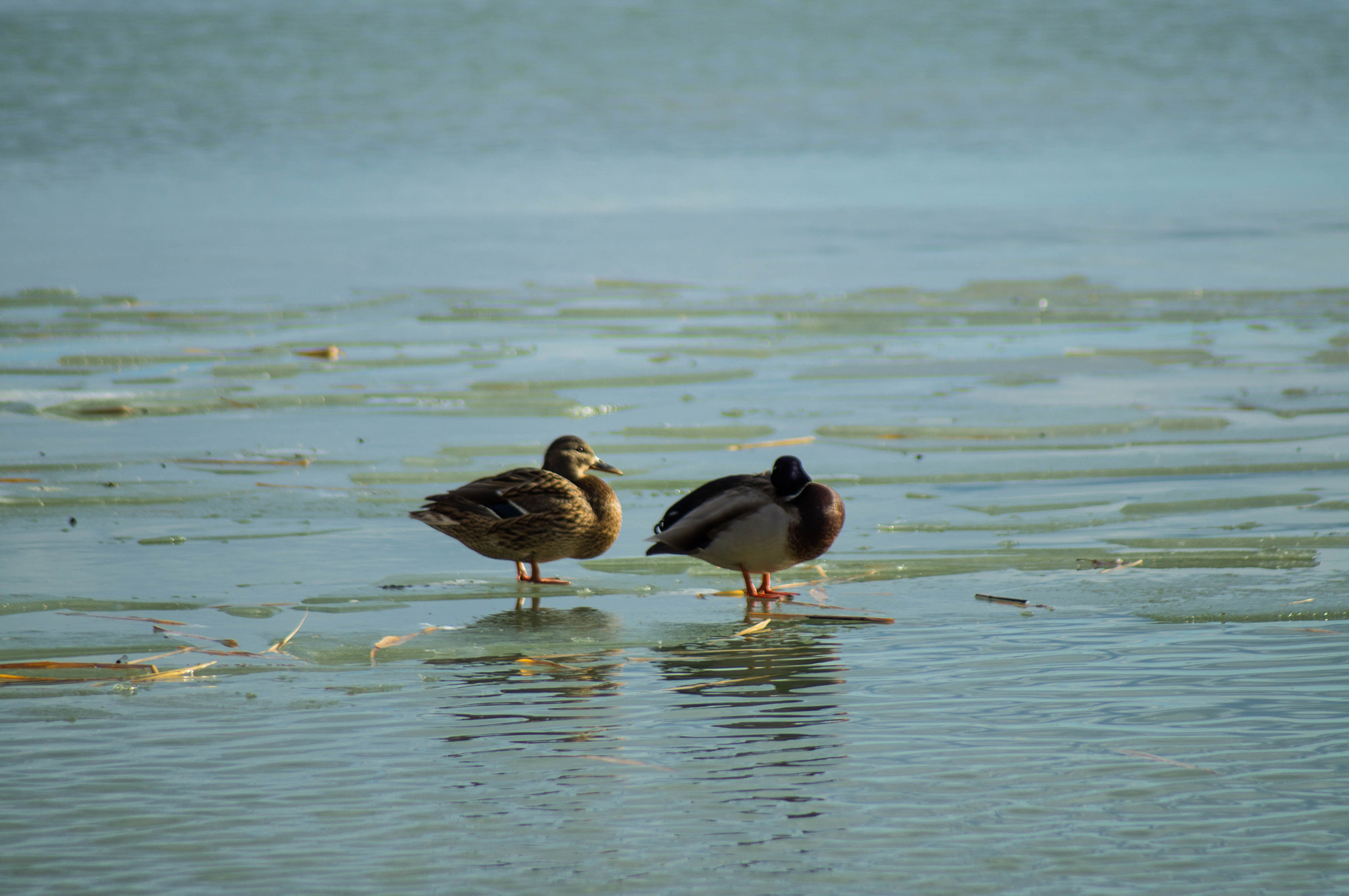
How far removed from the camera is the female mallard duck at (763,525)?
6.20 meters

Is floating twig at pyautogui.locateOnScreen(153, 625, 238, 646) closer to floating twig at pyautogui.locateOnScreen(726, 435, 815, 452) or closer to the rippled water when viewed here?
the rippled water

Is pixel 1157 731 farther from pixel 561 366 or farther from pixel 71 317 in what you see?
pixel 71 317

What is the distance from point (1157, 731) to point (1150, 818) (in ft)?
2.09

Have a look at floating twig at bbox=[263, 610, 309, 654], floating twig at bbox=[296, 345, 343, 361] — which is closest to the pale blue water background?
floating twig at bbox=[263, 610, 309, 654]

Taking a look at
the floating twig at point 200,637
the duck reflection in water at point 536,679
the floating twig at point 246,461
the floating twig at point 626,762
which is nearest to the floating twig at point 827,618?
the duck reflection in water at point 536,679

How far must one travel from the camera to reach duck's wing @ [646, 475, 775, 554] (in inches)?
247

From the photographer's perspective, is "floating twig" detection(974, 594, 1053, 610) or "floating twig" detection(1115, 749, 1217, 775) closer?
"floating twig" detection(1115, 749, 1217, 775)

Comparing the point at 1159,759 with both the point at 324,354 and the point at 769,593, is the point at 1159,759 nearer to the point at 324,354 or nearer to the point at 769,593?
the point at 769,593

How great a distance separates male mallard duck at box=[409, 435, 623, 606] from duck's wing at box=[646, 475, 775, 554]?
29 centimetres

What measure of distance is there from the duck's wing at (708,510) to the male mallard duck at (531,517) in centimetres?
29

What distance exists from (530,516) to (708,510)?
0.71 m

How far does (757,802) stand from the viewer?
4.10 m

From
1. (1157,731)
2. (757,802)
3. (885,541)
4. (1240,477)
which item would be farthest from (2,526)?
(1240,477)

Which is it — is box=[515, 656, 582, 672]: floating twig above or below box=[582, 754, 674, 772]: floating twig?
above
